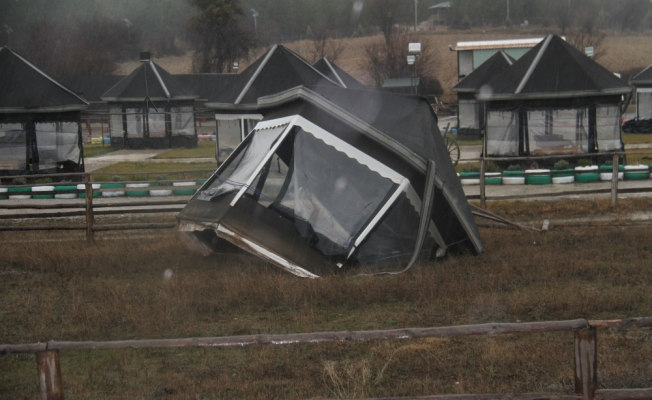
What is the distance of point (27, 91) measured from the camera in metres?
24.6

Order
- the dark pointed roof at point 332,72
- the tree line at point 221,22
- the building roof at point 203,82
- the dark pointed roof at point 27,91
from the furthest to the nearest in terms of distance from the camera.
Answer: the tree line at point 221,22 → the building roof at point 203,82 → the dark pointed roof at point 332,72 → the dark pointed roof at point 27,91

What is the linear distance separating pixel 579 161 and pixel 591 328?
20.4 meters

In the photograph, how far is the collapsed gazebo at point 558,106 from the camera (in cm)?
2414

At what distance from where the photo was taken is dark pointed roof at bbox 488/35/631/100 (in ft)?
78.6

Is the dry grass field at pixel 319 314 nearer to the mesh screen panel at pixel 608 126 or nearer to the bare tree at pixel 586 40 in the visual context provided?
the mesh screen panel at pixel 608 126

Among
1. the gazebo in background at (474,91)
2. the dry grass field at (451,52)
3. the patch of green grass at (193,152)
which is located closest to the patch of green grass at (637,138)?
the gazebo in background at (474,91)

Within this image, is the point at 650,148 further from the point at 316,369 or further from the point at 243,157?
the point at 316,369

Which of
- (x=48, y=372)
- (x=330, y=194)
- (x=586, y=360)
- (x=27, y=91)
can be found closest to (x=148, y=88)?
(x=27, y=91)

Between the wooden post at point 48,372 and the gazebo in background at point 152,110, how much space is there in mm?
33121

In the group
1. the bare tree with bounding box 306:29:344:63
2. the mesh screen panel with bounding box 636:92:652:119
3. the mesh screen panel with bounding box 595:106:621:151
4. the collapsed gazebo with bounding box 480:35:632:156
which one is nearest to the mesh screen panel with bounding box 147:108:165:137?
the collapsed gazebo with bounding box 480:35:632:156

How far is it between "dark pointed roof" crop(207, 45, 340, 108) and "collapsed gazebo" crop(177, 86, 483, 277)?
1381cm

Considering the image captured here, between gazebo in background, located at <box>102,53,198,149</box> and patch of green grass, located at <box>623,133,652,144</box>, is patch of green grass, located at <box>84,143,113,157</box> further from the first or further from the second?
patch of green grass, located at <box>623,133,652,144</box>

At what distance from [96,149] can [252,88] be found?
1700 centimetres

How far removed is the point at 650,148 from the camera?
28.8 meters
